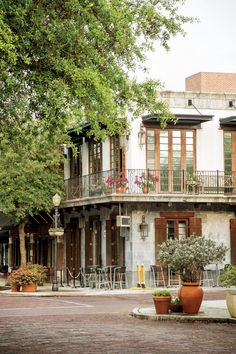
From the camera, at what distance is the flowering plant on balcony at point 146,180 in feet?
113

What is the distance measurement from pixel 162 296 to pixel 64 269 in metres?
22.5

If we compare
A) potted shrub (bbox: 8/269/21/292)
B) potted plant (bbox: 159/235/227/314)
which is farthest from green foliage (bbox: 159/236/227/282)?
potted shrub (bbox: 8/269/21/292)

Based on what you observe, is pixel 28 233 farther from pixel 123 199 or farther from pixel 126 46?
pixel 126 46

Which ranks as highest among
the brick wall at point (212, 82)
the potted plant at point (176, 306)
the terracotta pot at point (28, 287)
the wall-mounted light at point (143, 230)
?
the brick wall at point (212, 82)

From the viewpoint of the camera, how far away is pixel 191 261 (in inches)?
757

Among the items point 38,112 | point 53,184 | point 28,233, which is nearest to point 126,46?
point 38,112

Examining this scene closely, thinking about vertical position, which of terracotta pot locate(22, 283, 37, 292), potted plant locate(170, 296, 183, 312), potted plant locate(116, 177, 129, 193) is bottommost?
terracotta pot locate(22, 283, 37, 292)

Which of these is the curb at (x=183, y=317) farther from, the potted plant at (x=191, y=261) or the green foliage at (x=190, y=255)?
the green foliage at (x=190, y=255)

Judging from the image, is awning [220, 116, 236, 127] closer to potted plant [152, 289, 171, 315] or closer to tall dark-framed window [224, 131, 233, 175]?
tall dark-framed window [224, 131, 233, 175]

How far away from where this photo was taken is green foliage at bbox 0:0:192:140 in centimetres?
1296

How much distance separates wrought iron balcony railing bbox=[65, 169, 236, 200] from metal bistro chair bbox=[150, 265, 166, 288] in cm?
325

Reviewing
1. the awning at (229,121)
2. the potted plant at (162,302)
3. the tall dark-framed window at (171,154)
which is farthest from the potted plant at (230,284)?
the awning at (229,121)

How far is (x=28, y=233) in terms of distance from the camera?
4647cm

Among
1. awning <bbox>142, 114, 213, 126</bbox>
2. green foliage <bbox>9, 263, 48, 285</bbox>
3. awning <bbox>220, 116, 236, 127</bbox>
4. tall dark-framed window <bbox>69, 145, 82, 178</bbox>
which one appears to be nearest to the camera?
green foliage <bbox>9, 263, 48, 285</bbox>
